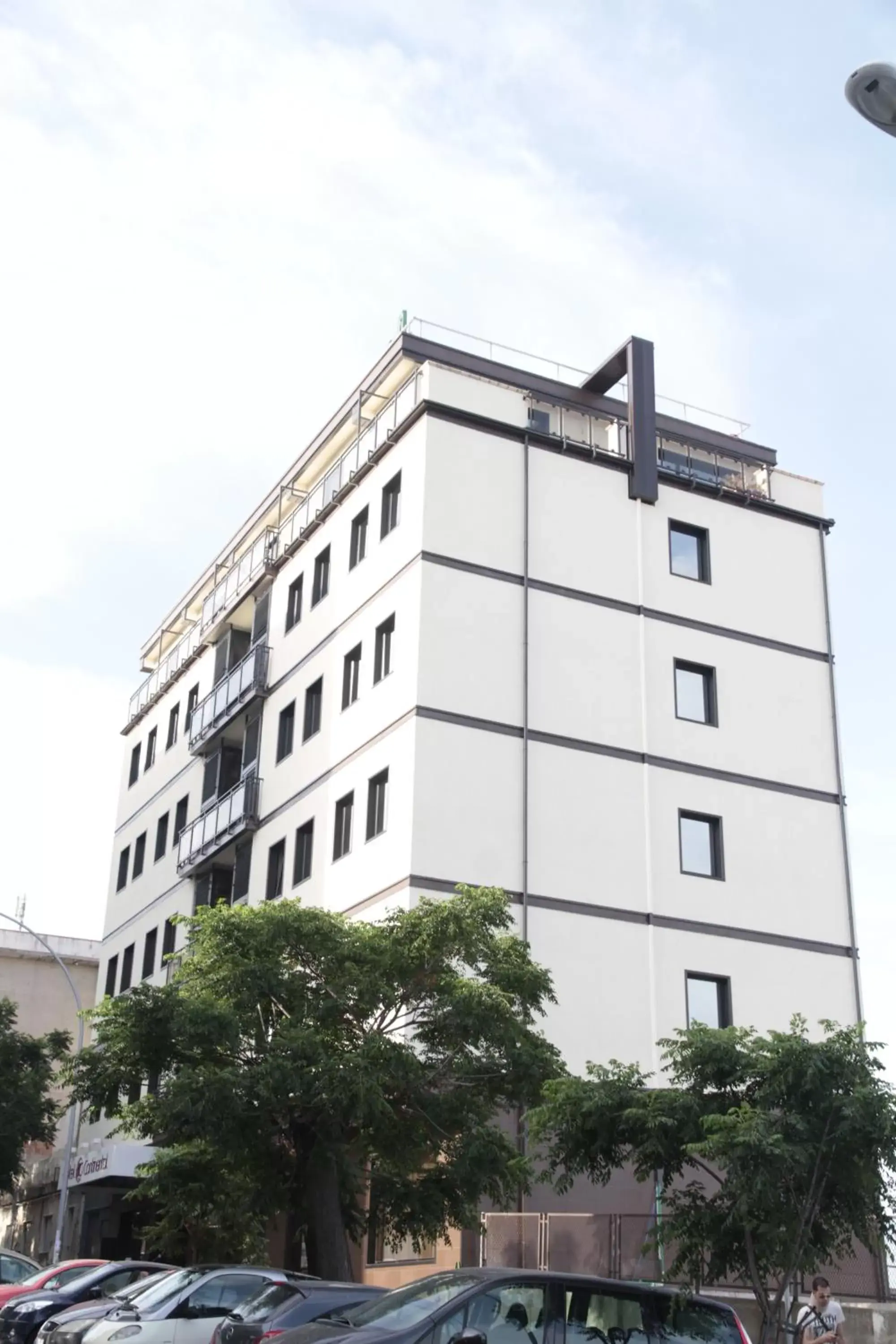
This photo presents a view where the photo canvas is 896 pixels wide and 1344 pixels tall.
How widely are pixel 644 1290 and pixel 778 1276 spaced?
15.6 ft

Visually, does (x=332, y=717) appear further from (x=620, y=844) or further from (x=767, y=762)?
(x=767, y=762)

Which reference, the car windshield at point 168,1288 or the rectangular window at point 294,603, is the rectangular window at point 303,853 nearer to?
the rectangular window at point 294,603

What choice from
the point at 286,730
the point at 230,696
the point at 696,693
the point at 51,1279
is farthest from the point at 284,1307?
the point at 230,696

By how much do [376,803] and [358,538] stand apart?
23.2ft

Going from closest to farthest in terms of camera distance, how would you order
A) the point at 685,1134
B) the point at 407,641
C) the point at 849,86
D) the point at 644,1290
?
the point at 849,86 < the point at 644,1290 < the point at 685,1134 < the point at 407,641

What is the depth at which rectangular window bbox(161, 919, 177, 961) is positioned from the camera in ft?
140

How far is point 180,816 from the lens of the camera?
44.6 meters

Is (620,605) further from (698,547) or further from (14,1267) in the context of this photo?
(14,1267)

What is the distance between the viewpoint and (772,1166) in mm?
16047

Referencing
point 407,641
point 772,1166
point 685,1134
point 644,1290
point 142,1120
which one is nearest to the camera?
point 644,1290

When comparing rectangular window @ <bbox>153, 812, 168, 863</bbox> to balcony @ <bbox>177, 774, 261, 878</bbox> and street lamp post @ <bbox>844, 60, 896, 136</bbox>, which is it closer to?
balcony @ <bbox>177, 774, 261, 878</bbox>

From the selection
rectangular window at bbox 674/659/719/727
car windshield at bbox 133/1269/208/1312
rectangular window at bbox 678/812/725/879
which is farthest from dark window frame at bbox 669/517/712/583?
car windshield at bbox 133/1269/208/1312

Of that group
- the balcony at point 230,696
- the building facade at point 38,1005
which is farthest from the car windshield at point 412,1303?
the building facade at point 38,1005

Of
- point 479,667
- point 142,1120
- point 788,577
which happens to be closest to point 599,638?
point 479,667
